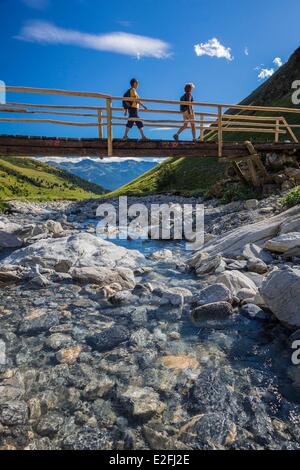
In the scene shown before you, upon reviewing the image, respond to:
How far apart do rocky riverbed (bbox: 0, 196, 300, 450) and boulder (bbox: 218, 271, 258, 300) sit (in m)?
0.04

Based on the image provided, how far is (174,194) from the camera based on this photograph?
41.5 meters

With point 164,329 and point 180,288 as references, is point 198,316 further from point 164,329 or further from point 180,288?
point 180,288

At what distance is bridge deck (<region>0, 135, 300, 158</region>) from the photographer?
50.6ft

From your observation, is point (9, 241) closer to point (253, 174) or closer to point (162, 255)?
point (162, 255)

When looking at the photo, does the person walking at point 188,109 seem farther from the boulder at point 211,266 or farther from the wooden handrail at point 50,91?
the boulder at point 211,266

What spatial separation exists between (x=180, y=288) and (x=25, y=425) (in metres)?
5.42

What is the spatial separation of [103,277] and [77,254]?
2539 millimetres

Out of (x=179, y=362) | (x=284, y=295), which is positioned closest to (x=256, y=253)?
(x=284, y=295)

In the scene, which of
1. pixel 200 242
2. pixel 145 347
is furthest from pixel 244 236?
pixel 145 347

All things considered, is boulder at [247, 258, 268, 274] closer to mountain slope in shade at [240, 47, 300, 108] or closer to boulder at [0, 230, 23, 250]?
boulder at [0, 230, 23, 250]

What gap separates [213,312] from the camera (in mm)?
7375

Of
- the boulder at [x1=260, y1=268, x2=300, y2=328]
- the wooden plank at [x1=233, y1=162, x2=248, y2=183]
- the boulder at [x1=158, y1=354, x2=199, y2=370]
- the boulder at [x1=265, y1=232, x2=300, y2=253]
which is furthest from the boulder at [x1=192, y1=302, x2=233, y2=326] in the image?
the wooden plank at [x1=233, y1=162, x2=248, y2=183]

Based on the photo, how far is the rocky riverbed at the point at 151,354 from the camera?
13.9ft

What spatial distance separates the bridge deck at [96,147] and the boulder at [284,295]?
1185cm
